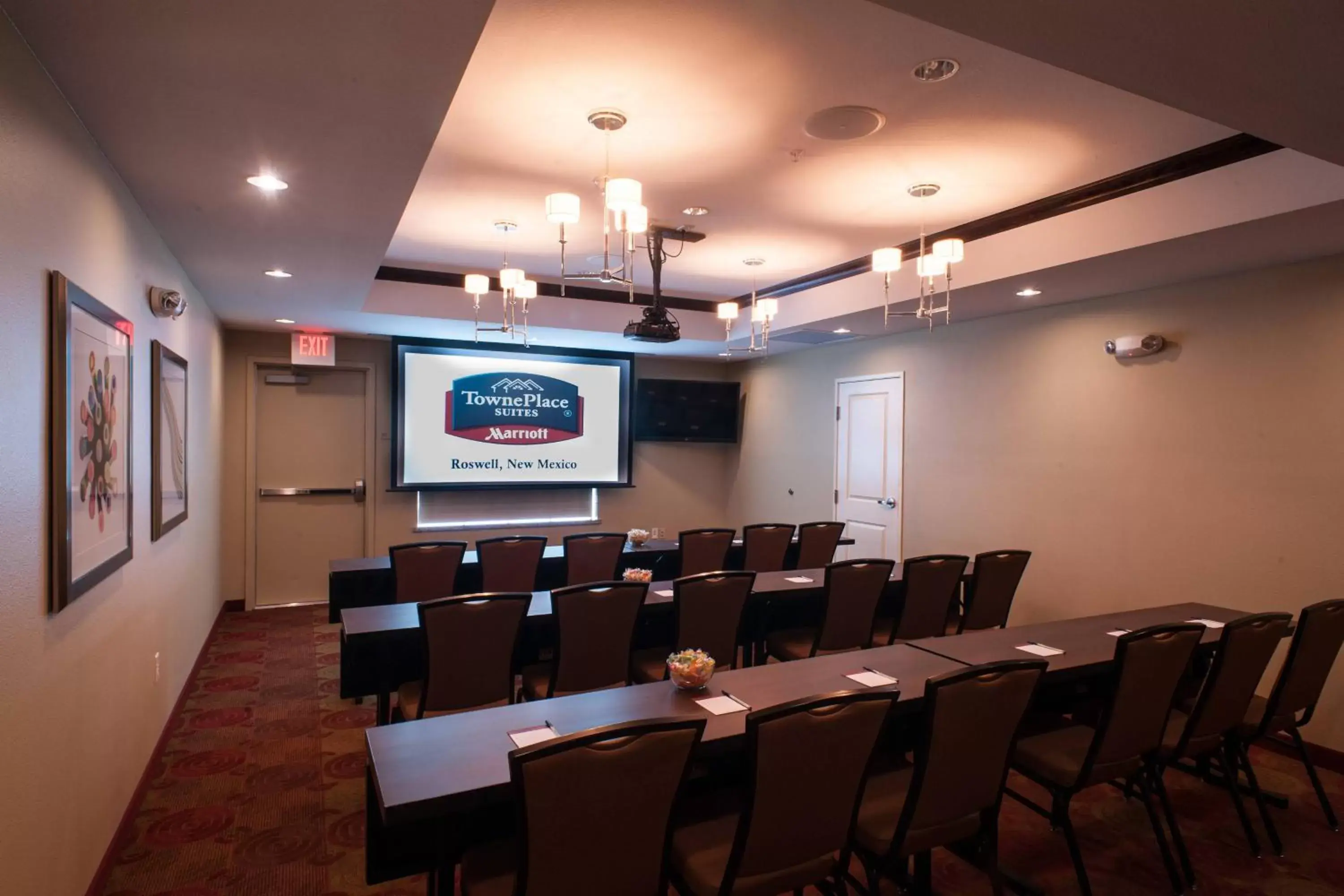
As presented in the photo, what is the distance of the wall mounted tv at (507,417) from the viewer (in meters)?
7.07

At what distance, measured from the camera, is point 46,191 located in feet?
→ 6.40

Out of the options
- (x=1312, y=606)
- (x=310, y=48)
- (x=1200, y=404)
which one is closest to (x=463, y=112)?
(x=310, y=48)

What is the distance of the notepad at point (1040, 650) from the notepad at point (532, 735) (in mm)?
2007

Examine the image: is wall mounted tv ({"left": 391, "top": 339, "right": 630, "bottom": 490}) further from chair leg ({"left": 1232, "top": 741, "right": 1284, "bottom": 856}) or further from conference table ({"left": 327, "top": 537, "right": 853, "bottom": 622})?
chair leg ({"left": 1232, "top": 741, "right": 1284, "bottom": 856})

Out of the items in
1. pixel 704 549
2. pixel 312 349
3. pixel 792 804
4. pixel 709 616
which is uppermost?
pixel 312 349

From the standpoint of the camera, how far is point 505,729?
2.06 metres

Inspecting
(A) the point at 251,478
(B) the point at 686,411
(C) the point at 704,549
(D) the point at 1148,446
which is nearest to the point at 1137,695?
(D) the point at 1148,446

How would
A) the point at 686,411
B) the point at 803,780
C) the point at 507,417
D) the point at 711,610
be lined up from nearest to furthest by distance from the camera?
the point at 803,780
the point at 711,610
the point at 507,417
the point at 686,411

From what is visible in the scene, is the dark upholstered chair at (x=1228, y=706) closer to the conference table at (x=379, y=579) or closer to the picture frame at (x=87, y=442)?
the conference table at (x=379, y=579)

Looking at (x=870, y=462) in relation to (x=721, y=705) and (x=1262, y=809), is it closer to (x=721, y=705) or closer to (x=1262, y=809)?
(x=1262, y=809)

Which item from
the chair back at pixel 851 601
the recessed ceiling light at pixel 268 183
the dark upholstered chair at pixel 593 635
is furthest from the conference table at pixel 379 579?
the recessed ceiling light at pixel 268 183

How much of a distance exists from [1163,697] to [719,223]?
331 cm

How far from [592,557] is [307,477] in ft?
12.7

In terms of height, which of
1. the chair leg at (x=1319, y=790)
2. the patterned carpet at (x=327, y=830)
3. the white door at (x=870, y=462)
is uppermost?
the white door at (x=870, y=462)
